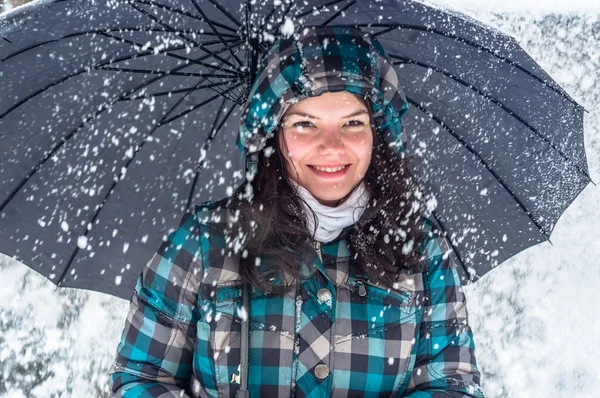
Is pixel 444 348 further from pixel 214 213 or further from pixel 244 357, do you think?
pixel 214 213

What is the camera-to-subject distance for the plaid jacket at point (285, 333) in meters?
1.65

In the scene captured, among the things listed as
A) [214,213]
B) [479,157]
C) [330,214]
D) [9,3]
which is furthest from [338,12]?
[9,3]

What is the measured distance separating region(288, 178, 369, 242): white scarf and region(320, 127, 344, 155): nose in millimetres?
156

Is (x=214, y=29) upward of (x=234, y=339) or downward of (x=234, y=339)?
upward

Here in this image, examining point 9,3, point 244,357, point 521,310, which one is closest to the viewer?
point 244,357

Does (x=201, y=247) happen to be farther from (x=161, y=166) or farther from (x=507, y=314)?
(x=507, y=314)

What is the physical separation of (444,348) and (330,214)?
517 millimetres

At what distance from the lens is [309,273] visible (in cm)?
174

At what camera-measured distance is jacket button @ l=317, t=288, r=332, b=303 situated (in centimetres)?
170

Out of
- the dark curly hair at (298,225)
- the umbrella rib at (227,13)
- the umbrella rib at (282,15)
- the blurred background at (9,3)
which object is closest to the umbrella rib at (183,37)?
the umbrella rib at (227,13)

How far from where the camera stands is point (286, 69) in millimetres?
1776

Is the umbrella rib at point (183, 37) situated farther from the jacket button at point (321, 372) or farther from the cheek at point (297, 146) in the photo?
the jacket button at point (321, 372)

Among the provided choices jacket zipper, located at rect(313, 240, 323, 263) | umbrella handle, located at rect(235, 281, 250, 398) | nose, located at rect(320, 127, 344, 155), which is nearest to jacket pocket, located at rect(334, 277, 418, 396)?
jacket zipper, located at rect(313, 240, 323, 263)

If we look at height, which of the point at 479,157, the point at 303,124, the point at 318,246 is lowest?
the point at 318,246
